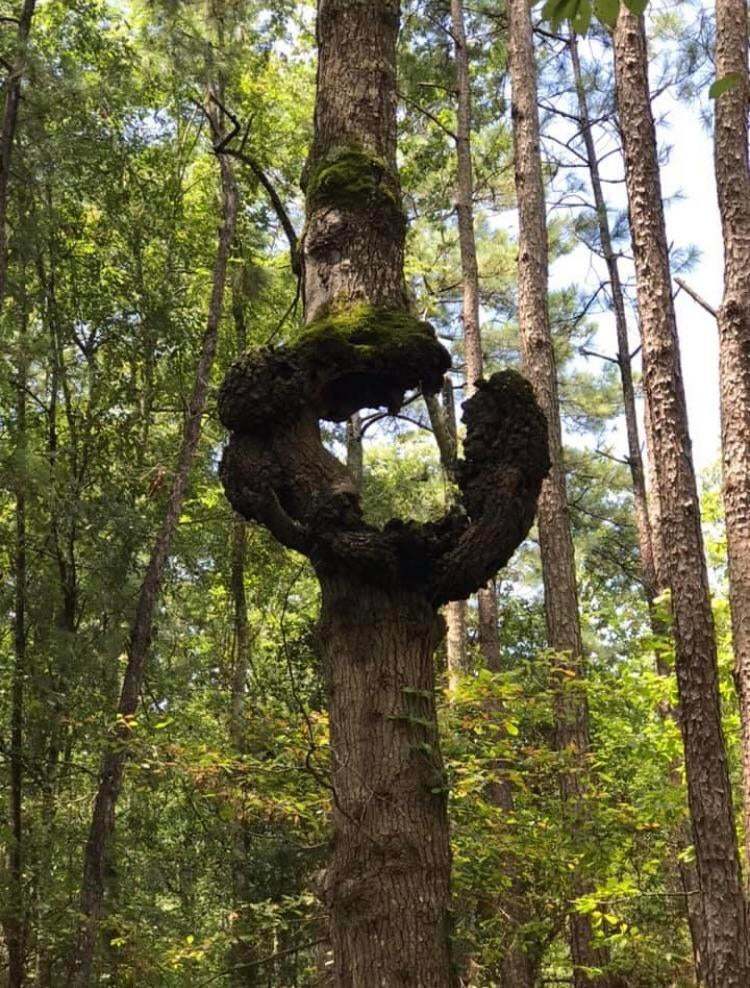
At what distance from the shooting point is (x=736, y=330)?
6359 mm

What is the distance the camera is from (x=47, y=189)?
11.5 metres

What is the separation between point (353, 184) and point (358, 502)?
1.16 meters

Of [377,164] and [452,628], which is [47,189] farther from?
[377,164]

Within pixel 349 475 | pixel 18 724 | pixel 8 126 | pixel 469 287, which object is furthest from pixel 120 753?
pixel 469 287

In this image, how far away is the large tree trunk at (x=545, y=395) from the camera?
27.4ft

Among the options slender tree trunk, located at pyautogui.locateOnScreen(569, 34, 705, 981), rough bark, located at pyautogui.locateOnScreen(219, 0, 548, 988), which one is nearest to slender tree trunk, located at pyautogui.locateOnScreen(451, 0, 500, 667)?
slender tree trunk, located at pyautogui.locateOnScreen(569, 34, 705, 981)

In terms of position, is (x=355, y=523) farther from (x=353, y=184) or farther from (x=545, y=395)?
(x=545, y=395)

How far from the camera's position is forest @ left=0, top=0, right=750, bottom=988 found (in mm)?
3012

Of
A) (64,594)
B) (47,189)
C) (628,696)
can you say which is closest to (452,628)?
(628,696)

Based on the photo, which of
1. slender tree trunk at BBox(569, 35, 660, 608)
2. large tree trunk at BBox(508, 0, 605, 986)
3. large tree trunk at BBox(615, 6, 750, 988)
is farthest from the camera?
slender tree trunk at BBox(569, 35, 660, 608)

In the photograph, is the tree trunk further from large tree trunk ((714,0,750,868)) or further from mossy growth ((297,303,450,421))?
large tree trunk ((714,0,750,868))

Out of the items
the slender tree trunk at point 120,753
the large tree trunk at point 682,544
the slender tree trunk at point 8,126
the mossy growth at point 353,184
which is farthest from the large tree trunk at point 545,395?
the slender tree trunk at point 8,126

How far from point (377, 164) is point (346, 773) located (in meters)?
2.09

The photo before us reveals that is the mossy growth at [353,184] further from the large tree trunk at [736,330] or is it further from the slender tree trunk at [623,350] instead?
the slender tree trunk at [623,350]
